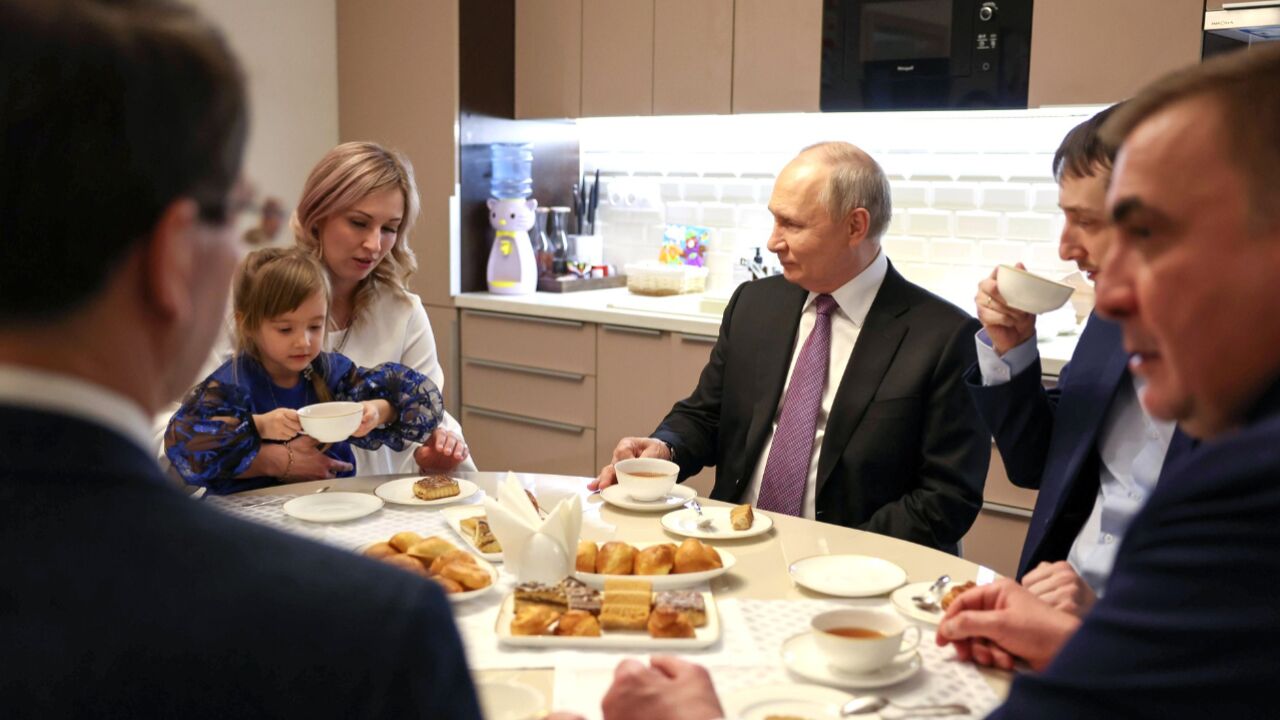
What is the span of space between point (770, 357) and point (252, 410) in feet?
3.62

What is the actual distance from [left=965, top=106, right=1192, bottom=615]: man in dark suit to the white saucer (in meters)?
0.52

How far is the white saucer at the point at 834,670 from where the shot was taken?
1.30 metres

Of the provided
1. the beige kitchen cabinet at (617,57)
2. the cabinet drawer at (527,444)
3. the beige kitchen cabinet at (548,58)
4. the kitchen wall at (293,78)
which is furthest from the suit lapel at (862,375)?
the kitchen wall at (293,78)

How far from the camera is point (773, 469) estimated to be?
244 centimetres

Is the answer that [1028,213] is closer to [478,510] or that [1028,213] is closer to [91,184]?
[478,510]

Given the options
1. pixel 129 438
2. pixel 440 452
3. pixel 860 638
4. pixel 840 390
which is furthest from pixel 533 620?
pixel 840 390

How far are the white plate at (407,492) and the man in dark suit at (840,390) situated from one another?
1.05 feet

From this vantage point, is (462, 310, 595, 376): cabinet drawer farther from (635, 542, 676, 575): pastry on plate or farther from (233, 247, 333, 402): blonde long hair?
(635, 542, 676, 575): pastry on plate

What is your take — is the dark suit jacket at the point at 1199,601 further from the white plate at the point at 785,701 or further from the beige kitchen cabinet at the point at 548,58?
the beige kitchen cabinet at the point at 548,58

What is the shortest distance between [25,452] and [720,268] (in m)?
4.04

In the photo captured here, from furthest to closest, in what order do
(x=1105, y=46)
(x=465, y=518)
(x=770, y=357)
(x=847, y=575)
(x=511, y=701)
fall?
(x=1105, y=46), (x=770, y=357), (x=465, y=518), (x=847, y=575), (x=511, y=701)

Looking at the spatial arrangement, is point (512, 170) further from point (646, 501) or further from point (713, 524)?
point (713, 524)

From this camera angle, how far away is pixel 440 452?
91.6 inches

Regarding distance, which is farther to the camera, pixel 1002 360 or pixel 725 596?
pixel 1002 360
